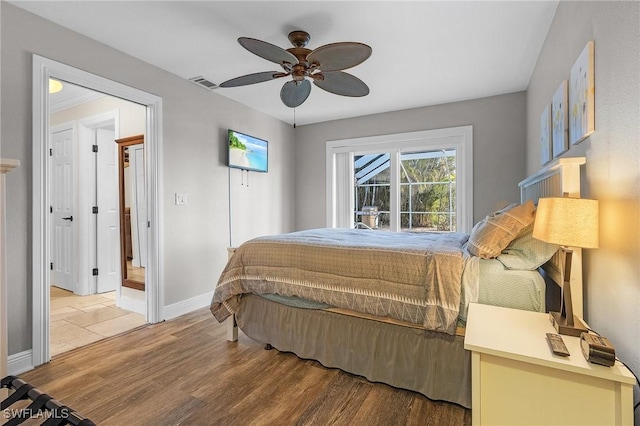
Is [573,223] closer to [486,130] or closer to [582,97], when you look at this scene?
[582,97]

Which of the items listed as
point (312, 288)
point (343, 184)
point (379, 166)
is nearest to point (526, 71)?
point (379, 166)

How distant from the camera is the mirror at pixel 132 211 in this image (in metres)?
3.47

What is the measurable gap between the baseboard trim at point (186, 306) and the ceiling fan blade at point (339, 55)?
267cm

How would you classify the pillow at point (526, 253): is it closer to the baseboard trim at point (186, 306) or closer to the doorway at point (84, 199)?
the baseboard trim at point (186, 306)

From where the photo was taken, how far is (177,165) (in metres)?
3.19

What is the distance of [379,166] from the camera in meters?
4.63

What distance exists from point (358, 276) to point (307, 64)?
1.50 metres

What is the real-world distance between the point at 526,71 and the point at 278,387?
3.60m

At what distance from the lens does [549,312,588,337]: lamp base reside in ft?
3.83

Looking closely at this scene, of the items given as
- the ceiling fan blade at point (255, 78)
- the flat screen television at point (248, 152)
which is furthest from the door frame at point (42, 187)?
the flat screen television at point (248, 152)

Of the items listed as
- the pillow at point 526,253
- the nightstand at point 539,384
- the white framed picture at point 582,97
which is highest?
the white framed picture at point 582,97

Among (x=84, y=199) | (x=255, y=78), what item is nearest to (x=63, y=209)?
(x=84, y=199)

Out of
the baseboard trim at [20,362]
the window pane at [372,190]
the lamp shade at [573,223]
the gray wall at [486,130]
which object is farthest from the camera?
the window pane at [372,190]

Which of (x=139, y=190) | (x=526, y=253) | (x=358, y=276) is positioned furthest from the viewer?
(x=139, y=190)
